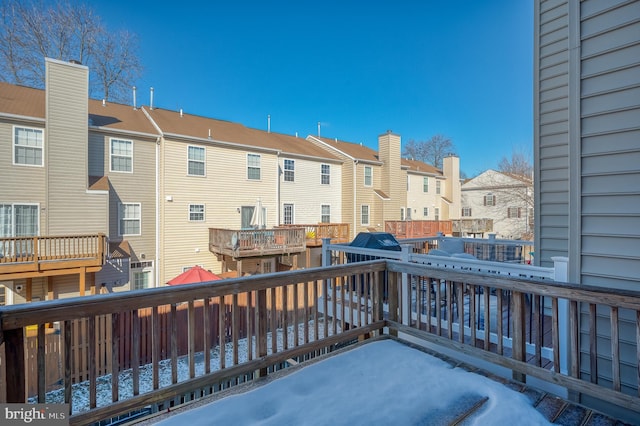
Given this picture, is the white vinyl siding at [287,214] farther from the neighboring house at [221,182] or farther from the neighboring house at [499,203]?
the neighboring house at [499,203]

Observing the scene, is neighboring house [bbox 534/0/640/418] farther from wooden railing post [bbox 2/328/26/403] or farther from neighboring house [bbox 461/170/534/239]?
neighboring house [bbox 461/170/534/239]

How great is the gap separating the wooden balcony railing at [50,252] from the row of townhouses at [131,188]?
0.03 meters

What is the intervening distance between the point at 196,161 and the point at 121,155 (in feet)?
8.43

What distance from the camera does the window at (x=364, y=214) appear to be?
59.5 ft

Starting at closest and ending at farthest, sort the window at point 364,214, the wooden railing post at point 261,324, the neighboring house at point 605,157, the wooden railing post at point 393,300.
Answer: the neighboring house at point 605,157 → the wooden railing post at point 261,324 → the wooden railing post at point 393,300 → the window at point 364,214

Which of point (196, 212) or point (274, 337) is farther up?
point (196, 212)

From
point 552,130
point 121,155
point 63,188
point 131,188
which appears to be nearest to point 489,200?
point 552,130

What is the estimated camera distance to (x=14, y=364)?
5.51ft

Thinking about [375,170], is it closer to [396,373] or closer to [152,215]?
[152,215]

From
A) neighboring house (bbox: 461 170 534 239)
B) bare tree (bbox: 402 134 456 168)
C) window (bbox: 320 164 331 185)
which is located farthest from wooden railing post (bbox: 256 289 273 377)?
bare tree (bbox: 402 134 456 168)

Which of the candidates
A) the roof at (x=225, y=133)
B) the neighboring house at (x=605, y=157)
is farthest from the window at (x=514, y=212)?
the neighboring house at (x=605, y=157)
